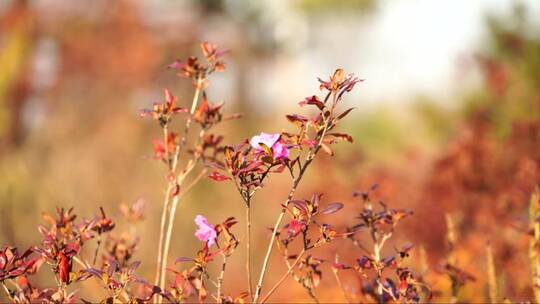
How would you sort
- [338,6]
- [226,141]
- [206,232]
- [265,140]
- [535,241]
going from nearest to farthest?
1. [265,140]
2. [206,232]
3. [535,241]
4. [226,141]
5. [338,6]

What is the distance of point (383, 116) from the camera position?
20953mm

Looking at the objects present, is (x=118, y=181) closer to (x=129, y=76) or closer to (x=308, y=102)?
(x=308, y=102)

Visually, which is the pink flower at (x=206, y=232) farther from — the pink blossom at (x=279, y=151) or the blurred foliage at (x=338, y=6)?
the blurred foliage at (x=338, y=6)

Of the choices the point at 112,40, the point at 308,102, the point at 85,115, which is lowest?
the point at 308,102

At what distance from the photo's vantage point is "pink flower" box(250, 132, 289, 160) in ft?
5.14

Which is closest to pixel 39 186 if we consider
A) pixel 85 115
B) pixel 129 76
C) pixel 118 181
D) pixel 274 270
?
pixel 118 181

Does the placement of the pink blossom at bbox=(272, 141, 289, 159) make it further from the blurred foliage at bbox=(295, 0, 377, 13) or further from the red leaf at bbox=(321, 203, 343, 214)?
the blurred foliage at bbox=(295, 0, 377, 13)

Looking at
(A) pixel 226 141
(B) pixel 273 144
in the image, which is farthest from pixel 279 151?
(A) pixel 226 141

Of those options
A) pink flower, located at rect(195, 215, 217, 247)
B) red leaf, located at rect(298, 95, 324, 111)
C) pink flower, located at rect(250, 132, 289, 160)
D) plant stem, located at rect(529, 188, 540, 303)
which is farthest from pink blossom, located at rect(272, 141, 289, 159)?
plant stem, located at rect(529, 188, 540, 303)

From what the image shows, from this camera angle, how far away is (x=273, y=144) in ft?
5.19

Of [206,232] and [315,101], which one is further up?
[315,101]

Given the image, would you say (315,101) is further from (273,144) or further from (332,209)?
(332,209)

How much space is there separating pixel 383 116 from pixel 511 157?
1630 cm

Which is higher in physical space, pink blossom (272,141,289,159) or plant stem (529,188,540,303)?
pink blossom (272,141,289,159)
